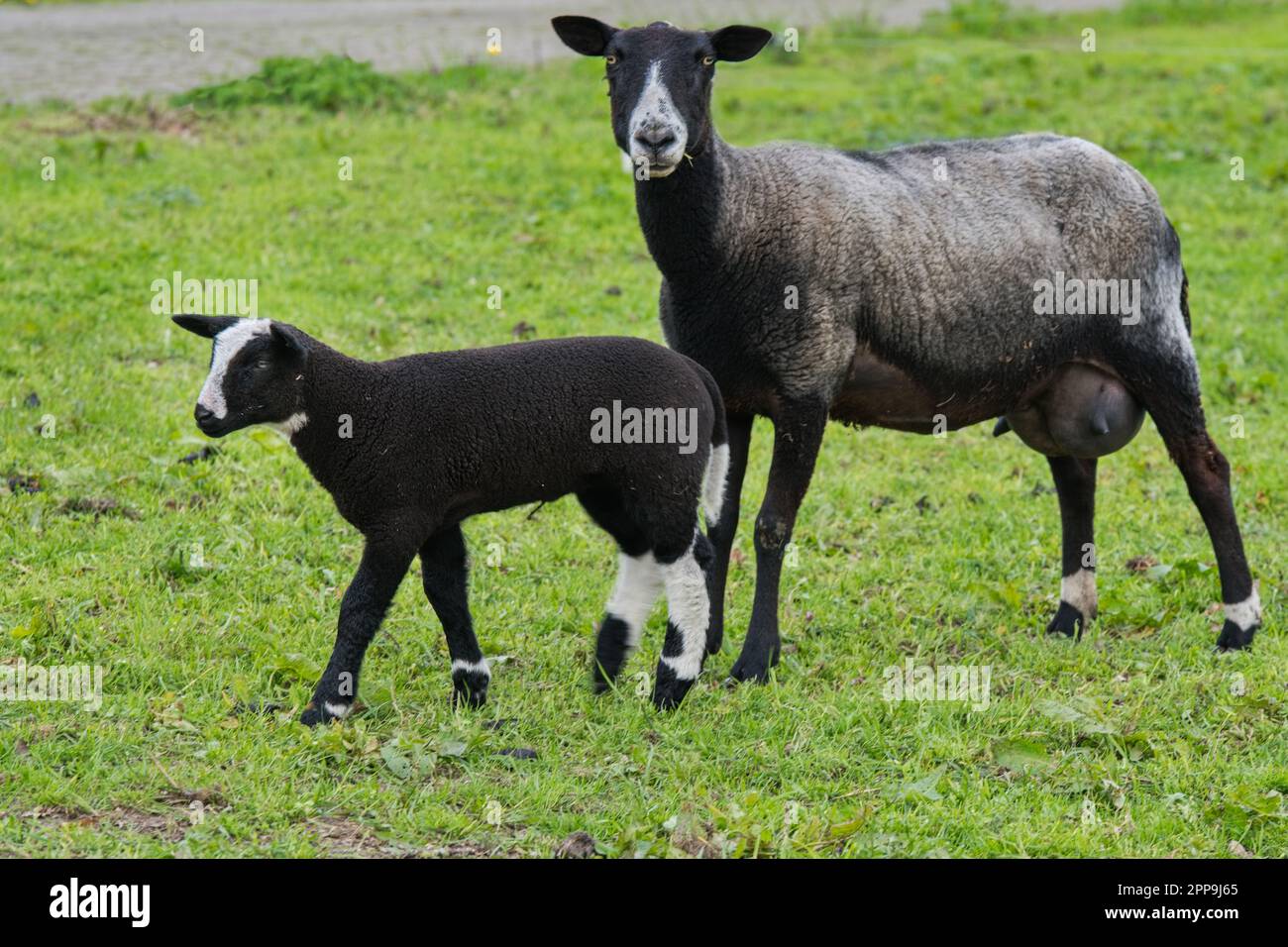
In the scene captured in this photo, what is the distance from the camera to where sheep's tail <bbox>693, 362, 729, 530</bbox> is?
23.2ft

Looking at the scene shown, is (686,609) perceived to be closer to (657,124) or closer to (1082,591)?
(657,124)

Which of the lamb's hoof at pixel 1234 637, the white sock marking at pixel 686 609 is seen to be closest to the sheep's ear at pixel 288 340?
the white sock marking at pixel 686 609

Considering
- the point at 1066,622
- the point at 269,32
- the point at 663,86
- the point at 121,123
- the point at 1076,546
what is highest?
the point at 269,32

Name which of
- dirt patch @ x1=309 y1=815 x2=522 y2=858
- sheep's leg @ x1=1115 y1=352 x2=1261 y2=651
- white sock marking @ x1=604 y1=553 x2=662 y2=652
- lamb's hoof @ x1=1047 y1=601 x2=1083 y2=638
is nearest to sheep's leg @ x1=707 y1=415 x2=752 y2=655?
white sock marking @ x1=604 y1=553 x2=662 y2=652

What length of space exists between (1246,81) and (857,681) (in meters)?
13.7

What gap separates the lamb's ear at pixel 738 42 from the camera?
7.41m

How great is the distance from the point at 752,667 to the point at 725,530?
686 millimetres

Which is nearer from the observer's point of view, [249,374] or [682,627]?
[249,374]

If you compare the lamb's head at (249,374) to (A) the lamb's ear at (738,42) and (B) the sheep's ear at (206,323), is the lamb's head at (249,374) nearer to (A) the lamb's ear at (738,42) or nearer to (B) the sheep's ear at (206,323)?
(B) the sheep's ear at (206,323)

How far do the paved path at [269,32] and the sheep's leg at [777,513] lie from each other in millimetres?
11278

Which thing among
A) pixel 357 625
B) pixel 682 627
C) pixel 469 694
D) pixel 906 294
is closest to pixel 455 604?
pixel 469 694

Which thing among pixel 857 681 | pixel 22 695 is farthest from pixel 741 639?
pixel 22 695

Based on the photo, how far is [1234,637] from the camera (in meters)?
8.05

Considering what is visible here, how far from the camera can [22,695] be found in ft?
21.1
